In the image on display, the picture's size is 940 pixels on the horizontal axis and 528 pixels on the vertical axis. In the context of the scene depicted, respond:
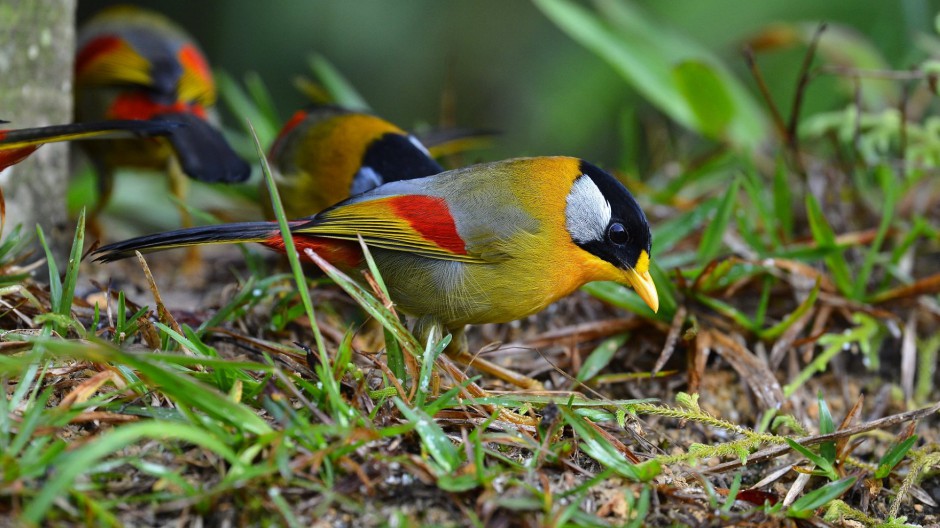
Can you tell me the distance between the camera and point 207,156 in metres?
3.58

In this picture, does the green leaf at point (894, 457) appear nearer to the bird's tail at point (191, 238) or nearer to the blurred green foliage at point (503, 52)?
the bird's tail at point (191, 238)

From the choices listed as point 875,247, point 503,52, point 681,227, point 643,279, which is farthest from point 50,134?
point 503,52

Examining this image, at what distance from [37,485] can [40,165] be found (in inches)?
79.3

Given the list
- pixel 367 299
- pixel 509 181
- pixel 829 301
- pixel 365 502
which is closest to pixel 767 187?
pixel 829 301

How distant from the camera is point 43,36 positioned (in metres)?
3.44

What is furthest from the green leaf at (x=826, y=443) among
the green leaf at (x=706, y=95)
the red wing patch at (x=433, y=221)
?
the green leaf at (x=706, y=95)

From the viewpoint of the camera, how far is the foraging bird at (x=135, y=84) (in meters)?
4.32

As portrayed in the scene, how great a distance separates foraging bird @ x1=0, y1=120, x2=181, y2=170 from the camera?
2.49m

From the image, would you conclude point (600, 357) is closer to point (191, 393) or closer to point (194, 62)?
point (191, 393)

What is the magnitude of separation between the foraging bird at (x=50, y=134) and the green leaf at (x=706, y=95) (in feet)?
10.0

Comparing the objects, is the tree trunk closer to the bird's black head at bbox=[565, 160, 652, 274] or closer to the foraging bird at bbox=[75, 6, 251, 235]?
the foraging bird at bbox=[75, 6, 251, 235]

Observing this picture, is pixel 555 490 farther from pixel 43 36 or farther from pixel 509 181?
pixel 43 36

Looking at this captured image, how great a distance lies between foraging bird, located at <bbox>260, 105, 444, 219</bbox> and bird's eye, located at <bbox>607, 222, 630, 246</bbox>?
2.82 ft

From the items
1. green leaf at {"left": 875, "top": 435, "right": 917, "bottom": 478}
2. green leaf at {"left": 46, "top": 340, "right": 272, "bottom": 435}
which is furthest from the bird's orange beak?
green leaf at {"left": 46, "top": 340, "right": 272, "bottom": 435}
